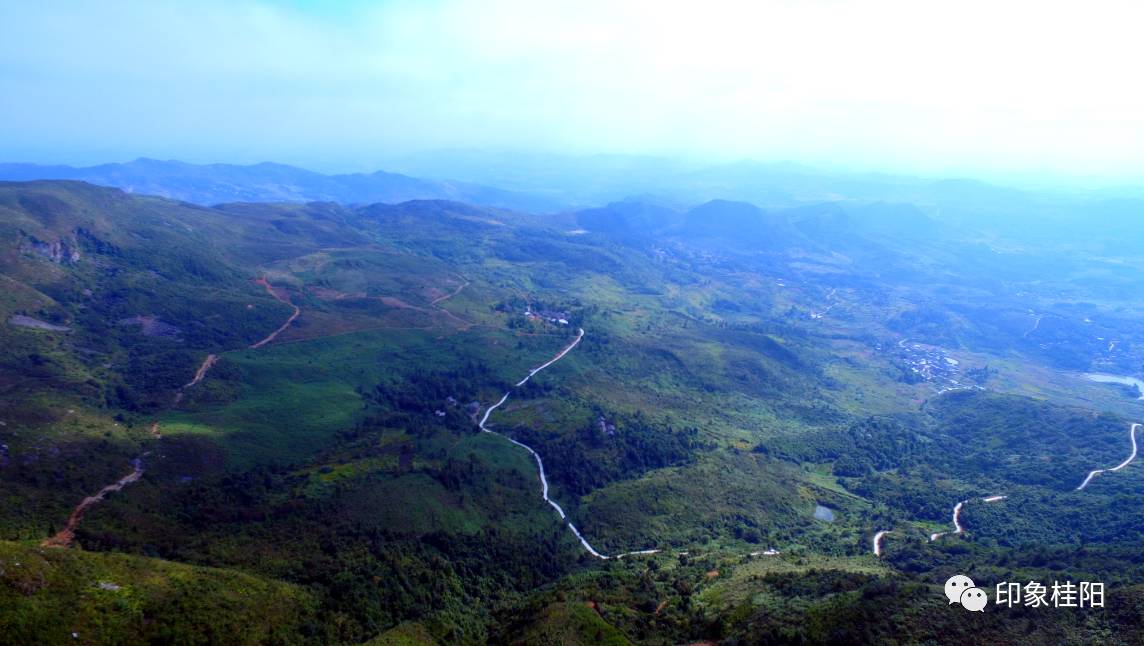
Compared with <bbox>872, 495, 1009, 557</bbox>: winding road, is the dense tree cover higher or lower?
higher

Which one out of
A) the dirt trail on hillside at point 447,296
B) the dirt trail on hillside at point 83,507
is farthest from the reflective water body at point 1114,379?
the dirt trail on hillside at point 83,507

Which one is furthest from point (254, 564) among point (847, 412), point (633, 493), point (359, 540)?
point (847, 412)

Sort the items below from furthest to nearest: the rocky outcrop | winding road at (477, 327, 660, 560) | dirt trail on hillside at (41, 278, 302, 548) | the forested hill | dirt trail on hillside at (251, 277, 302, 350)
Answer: the rocky outcrop, dirt trail on hillside at (251, 277, 302, 350), winding road at (477, 327, 660, 560), dirt trail on hillside at (41, 278, 302, 548), the forested hill

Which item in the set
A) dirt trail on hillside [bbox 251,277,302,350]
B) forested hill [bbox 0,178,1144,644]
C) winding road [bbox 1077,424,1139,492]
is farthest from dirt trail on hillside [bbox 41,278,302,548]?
winding road [bbox 1077,424,1139,492]

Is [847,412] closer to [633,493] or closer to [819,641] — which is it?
[633,493]

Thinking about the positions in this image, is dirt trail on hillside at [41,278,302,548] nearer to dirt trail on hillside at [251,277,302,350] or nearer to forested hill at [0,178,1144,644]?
forested hill at [0,178,1144,644]

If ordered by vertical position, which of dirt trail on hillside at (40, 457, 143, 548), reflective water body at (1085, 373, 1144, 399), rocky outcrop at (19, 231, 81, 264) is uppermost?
rocky outcrop at (19, 231, 81, 264)
